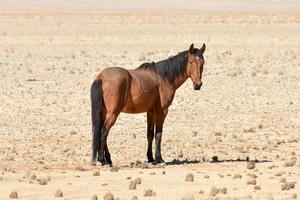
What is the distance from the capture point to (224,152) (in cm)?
1781

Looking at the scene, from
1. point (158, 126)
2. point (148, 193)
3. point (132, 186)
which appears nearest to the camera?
point (148, 193)

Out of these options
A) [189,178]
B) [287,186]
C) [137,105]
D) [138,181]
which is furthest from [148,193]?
[137,105]

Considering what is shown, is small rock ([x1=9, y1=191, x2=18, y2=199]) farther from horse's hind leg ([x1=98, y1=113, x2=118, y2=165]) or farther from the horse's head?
the horse's head

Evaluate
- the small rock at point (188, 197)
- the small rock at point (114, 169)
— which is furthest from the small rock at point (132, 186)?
the small rock at point (114, 169)

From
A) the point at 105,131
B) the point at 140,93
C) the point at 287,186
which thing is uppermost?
the point at 140,93

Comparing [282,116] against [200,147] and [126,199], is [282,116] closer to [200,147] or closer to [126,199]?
[200,147]

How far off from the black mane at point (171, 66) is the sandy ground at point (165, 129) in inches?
57.1

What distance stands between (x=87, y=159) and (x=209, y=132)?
4475mm

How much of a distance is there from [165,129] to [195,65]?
484 cm

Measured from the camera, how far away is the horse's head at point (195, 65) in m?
16.1

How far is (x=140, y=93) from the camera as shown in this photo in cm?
1568

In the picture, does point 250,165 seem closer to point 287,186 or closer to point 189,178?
point 189,178

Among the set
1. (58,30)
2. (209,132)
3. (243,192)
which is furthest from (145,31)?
(243,192)

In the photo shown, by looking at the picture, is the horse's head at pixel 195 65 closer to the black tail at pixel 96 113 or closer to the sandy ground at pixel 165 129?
the sandy ground at pixel 165 129
